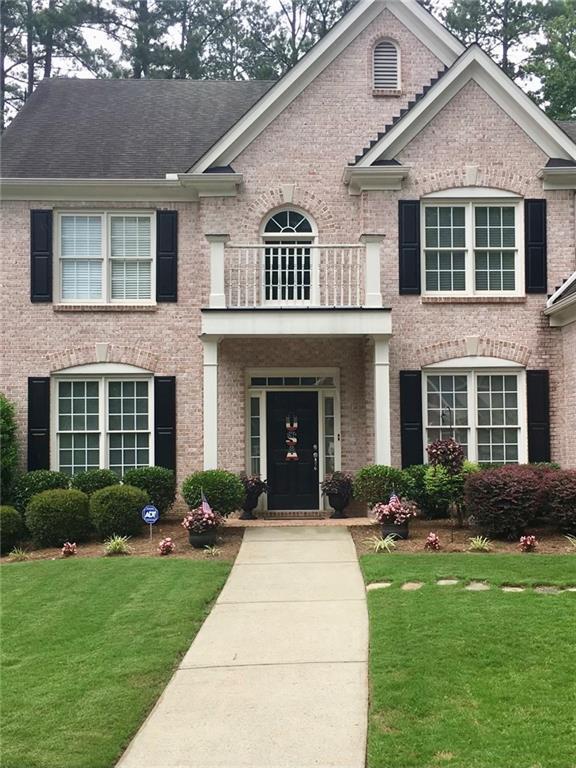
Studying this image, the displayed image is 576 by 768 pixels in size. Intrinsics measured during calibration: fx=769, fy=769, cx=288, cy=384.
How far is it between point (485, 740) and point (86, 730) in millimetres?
2577

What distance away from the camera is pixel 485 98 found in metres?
14.4

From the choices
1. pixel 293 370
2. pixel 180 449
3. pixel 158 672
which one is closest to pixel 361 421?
pixel 293 370

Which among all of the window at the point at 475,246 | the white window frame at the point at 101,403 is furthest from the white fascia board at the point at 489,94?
the white window frame at the point at 101,403

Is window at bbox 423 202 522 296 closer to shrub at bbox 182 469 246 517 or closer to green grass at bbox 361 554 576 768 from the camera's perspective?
shrub at bbox 182 469 246 517

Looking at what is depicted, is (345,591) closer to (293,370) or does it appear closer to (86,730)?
(86,730)

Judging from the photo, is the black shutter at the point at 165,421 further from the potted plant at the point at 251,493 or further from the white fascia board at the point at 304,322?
the white fascia board at the point at 304,322

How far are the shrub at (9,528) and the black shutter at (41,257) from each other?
4.21m

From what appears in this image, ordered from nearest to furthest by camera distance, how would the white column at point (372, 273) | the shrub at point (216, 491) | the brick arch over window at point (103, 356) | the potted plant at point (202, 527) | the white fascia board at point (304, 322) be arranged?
1. the potted plant at point (202, 527)
2. the shrub at point (216, 491)
3. the white column at point (372, 273)
4. the white fascia board at point (304, 322)
5. the brick arch over window at point (103, 356)

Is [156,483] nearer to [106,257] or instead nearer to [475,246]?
[106,257]

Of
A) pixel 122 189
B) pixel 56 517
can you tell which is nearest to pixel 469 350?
pixel 122 189

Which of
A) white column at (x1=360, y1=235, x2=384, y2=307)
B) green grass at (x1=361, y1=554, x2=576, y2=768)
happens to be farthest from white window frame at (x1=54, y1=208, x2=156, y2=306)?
green grass at (x1=361, y1=554, x2=576, y2=768)

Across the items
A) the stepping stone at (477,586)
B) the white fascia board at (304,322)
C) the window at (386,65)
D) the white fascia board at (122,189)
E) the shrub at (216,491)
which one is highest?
the window at (386,65)

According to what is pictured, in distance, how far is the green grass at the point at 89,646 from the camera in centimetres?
501

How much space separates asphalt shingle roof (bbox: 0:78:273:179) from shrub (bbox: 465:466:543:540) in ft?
28.1
